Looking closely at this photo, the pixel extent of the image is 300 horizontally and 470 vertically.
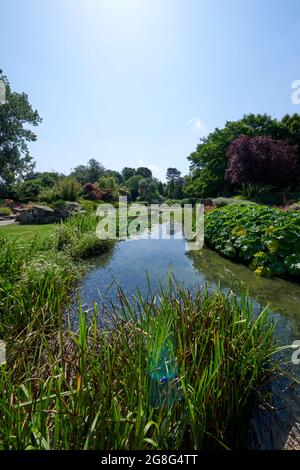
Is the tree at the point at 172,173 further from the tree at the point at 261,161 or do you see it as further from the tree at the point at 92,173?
the tree at the point at 261,161

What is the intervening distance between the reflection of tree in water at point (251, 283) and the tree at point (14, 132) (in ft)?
59.7

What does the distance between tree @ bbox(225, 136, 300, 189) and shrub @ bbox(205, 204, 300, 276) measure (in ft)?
34.9

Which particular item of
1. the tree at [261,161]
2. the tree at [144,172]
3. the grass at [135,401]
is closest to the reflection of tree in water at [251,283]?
the grass at [135,401]

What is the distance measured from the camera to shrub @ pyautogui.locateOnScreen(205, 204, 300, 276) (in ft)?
16.7

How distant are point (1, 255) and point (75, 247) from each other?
8.60ft

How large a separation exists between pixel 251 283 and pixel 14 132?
20492mm

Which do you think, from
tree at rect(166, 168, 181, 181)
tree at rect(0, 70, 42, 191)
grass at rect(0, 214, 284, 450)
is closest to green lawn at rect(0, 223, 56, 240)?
grass at rect(0, 214, 284, 450)

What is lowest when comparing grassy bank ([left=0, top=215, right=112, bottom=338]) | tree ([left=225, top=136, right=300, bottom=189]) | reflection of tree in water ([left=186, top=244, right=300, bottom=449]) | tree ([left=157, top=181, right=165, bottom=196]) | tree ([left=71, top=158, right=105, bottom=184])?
reflection of tree in water ([left=186, top=244, right=300, bottom=449])

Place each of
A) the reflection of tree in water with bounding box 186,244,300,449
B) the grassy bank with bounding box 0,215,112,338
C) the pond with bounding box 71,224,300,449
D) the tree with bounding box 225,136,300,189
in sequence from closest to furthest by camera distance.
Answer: the reflection of tree in water with bounding box 186,244,300,449, the pond with bounding box 71,224,300,449, the grassy bank with bounding box 0,215,112,338, the tree with bounding box 225,136,300,189

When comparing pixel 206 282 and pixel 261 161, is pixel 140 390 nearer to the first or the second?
pixel 206 282

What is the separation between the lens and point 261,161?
16.7 meters

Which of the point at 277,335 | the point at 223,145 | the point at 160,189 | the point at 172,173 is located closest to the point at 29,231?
the point at 277,335

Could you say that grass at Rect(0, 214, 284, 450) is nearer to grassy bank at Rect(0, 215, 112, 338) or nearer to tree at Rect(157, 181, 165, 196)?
grassy bank at Rect(0, 215, 112, 338)
